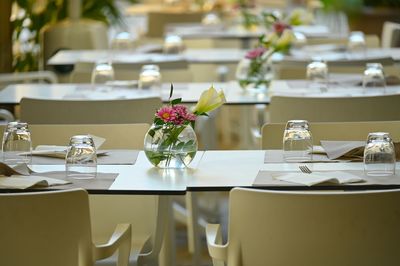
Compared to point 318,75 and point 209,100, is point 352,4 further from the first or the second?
point 209,100

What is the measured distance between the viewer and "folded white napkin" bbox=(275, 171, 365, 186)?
3.08 metres

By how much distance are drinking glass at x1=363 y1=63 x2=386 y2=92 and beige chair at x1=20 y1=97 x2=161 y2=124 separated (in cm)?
112

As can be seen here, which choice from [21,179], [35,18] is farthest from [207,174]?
[35,18]

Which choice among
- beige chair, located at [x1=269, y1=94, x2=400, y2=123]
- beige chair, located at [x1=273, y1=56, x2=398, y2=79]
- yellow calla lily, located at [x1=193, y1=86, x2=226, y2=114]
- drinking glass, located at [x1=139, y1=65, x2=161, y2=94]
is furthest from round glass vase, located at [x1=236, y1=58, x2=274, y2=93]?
yellow calla lily, located at [x1=193, y1=86, x2=226, y2=114]

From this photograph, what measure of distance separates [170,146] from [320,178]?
0.50 metres

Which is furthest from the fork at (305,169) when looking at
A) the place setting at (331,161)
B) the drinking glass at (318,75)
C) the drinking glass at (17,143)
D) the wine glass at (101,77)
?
the wine glass at (101,77)

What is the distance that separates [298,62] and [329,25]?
6488 mm

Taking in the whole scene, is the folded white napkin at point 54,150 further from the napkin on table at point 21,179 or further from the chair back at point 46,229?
the chair back at point 46,229

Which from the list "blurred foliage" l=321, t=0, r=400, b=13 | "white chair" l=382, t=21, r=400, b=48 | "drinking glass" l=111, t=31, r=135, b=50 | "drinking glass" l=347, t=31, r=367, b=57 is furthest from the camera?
"blurred foliage" l=321, t=0, r=400, b=13

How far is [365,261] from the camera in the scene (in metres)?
2.76

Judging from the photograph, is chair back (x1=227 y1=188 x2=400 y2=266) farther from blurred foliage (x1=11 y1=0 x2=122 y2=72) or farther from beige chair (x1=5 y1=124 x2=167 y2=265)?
blurred foliage (x1=11 y1=0 x2=122 y2=72)

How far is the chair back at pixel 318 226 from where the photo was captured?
273 centimetres

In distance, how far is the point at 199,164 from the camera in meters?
3.47

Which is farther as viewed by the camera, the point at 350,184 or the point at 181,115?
the point at 181,115
